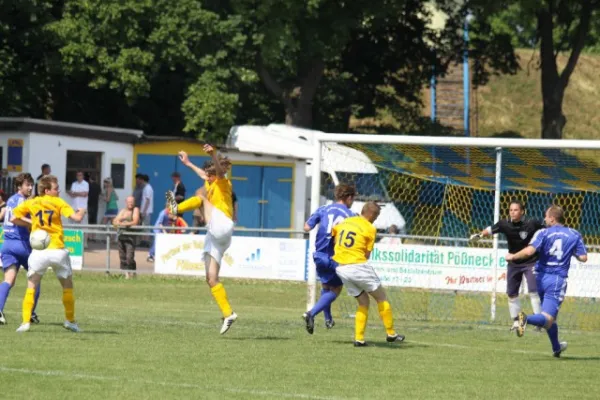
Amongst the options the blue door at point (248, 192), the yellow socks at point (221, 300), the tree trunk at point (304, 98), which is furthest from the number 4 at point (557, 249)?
the tree trunk at point (304, 98)

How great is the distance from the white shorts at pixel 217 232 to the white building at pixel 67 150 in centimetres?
1725

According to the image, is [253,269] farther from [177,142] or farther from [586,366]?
[586,366]

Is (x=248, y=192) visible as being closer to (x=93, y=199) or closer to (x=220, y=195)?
(x=93, y=199)

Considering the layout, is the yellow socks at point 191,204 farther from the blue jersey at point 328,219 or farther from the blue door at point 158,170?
the blue door at point 158,170

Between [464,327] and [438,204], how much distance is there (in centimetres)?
544

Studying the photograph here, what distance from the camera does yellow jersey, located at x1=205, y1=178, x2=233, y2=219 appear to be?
15.4m

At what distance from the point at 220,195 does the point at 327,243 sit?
1.90m

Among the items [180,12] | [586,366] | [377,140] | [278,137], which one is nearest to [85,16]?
[180,12]

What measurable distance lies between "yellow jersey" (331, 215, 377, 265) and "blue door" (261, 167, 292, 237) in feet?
71.0

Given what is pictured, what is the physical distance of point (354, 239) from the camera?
585 inches

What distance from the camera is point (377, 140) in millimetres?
19500

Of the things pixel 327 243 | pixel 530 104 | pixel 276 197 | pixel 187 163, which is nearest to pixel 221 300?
pixel 187 163

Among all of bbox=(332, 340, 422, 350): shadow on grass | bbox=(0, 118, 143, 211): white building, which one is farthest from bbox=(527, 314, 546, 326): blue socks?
bbox=(0, 118, 143, 211): white building

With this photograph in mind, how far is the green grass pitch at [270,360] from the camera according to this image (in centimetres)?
1145
